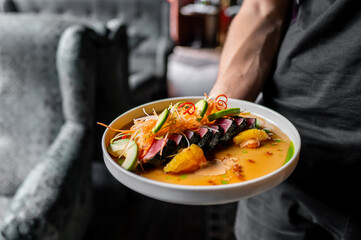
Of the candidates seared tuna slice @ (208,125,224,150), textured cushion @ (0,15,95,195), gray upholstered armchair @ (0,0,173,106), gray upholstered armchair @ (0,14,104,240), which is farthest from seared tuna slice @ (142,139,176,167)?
gray upholstered armchair @ (0,0,173,106)

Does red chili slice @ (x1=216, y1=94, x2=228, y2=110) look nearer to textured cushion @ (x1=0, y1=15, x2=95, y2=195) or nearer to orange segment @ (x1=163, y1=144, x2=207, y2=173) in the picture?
orange segment @ (x1=163, y1=144, x2=207, y2=173)

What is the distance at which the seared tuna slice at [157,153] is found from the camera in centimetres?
75

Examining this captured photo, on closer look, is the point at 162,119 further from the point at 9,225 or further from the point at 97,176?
the point at 97,176

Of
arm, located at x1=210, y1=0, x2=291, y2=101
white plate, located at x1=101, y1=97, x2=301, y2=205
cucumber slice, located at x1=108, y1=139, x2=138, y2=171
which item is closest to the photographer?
white plate, located at x1=101, y1=97, x2=301, y2=205

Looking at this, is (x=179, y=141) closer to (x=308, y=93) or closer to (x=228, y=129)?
(x=228, y=129)

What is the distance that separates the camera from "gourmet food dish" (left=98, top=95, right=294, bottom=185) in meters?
0.73

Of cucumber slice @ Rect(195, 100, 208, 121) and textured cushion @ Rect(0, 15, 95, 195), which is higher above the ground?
cucumber slice @ Rect(195, 100, 208, 121)

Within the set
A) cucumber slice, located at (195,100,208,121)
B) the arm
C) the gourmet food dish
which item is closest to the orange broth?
the gourmet food dish

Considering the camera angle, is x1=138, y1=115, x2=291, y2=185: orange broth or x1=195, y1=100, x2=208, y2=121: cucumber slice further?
x1=195, y1=100, x2=208, y2=121: cucumber slice

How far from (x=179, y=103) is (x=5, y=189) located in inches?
59.5

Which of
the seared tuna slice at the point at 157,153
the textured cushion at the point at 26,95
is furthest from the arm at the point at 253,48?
the textured cushion at the point at 26,95

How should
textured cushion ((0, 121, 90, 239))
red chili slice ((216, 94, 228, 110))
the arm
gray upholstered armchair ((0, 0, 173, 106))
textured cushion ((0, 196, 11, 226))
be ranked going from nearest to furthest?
red chili slice ((216, 94, 228, 110))
the arm
textured cushion ((0, 121, 90, 239))
textured cushion ((0, 196, 11, 226))
gray upholstered armchair ((0, 0, 173, 106))

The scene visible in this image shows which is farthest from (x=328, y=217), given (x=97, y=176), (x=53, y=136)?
(x=97, y=176)

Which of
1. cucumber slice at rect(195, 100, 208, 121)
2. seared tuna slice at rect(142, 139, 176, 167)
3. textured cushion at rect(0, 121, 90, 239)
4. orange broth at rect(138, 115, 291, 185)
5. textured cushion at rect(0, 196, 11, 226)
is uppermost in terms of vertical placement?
cucumber slice at rect(195, 100, 208, 121)
